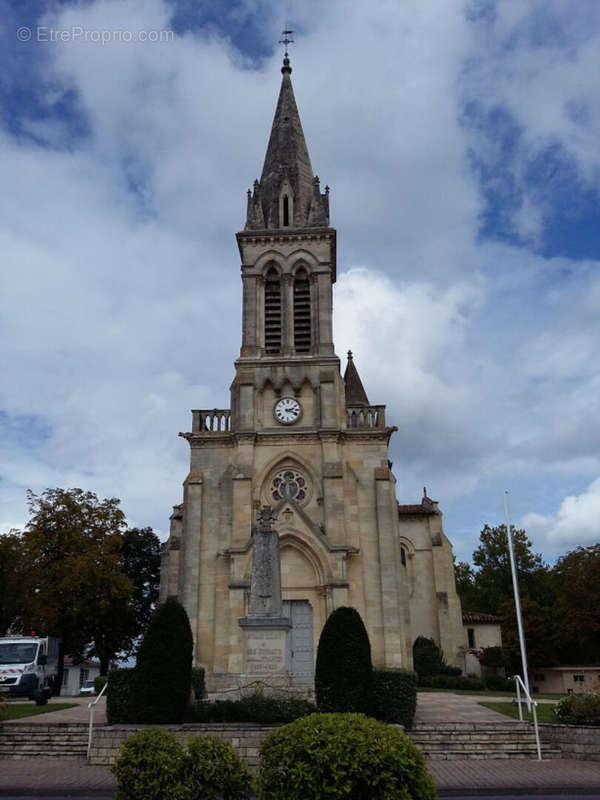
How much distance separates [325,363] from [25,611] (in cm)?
1778

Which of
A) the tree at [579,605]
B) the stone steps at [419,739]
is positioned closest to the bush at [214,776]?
the stone steps at [419,739]

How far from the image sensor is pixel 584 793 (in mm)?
11570

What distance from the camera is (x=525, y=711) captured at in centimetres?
1956

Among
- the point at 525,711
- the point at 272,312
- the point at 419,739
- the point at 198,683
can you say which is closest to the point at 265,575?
the point at 419,739

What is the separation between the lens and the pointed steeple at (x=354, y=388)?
42219 millimetres

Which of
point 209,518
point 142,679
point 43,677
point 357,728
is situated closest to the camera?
point 357,728

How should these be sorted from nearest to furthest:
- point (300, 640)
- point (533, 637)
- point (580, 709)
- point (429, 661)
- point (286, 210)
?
point (580, 709) → point (300, 640) → point (429, 661) → point (286, 210) → point (533, 637)

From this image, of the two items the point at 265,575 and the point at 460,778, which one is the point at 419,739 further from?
the point at 265,575

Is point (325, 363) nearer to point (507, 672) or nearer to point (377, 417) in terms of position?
point (377, 417)

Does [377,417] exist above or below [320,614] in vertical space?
above

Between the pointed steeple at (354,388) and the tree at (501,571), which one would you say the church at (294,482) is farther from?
the tree at (501,571)

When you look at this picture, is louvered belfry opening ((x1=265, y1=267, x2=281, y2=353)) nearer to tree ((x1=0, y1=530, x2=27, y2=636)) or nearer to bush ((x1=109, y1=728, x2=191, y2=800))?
tree ((x1=0, y1=530, x2=27, y2=636))

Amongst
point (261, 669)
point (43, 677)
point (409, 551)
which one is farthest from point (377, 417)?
point (43, 677)

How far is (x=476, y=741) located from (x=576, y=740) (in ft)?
7.06
